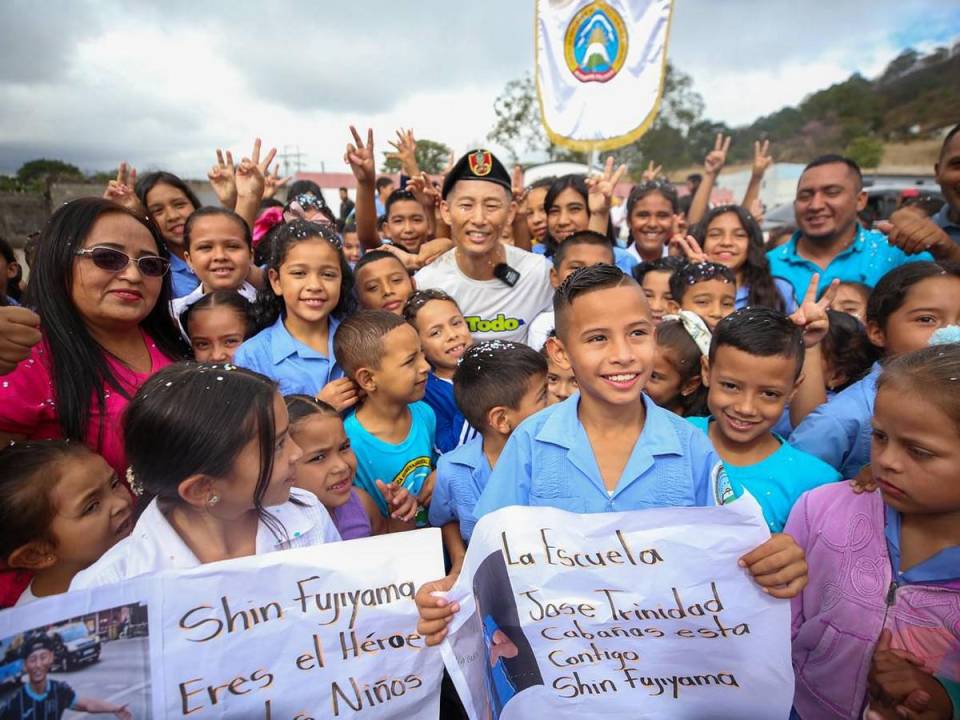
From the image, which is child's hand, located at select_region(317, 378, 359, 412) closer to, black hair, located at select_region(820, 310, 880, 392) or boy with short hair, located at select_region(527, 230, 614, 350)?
boy with short hair, located at select_region(527, 230, 614, 350)

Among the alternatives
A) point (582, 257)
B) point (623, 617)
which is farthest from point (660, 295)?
point (623, 617)

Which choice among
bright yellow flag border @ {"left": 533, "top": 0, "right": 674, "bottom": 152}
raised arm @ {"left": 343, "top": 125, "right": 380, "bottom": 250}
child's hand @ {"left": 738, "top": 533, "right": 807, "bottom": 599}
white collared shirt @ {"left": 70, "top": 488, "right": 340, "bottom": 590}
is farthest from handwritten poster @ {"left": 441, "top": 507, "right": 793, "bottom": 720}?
bright yellow flag border @ {"left": 533, "top": 0, "right": 674, "bottom": 152}

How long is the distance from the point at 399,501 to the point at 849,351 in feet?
7.35

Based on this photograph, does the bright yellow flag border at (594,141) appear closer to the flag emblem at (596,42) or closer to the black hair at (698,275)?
the flag emblem at (596,42)

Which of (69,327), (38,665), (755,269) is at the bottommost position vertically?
(38,665)

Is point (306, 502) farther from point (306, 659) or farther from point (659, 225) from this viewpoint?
point (659, 225)

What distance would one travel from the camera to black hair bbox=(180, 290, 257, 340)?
113 inches

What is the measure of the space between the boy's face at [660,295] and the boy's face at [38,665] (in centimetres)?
312

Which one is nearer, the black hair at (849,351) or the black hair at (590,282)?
the black hair at (590,282)

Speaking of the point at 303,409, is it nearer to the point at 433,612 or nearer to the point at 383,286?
the point at 433,612

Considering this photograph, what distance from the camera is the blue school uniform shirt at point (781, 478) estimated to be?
202cm

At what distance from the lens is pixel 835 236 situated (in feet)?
12.1

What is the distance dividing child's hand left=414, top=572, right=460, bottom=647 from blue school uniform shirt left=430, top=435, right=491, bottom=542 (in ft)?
2.36

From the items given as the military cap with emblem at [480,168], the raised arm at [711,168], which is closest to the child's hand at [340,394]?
the military cap with emblem at [480,168]
